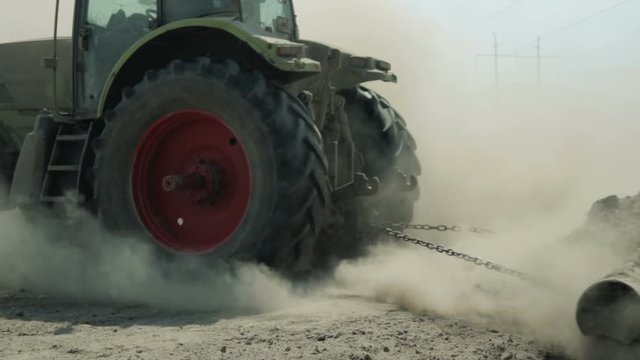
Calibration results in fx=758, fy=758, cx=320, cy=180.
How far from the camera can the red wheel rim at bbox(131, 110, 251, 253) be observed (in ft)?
16.7

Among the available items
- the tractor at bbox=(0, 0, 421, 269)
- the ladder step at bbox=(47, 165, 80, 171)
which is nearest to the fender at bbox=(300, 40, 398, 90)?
the tractor at bbox=(0, 0, 421, 269)

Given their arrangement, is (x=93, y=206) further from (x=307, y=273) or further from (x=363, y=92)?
(x=363, y=92)

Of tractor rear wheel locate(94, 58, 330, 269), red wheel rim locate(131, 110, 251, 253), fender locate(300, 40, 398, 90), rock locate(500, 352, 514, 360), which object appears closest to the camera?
rock locate(500, 352, 514, 360)

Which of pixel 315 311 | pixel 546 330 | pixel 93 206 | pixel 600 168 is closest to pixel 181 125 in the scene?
pixel 93 206

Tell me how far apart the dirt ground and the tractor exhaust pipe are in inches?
12.8

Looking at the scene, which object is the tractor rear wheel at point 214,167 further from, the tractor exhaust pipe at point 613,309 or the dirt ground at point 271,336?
the tractor exhaust pipe at point 613,309

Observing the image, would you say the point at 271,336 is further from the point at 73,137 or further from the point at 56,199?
the point at 73,137

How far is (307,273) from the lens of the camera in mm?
5145

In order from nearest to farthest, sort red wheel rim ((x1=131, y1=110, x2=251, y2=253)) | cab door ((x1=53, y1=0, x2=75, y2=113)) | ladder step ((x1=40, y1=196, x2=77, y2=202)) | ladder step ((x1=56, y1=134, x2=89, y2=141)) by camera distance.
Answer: red wheel rim ((x1=131, y1=110, x2=251, y2=253)) < ladder step ((x1=40, y1=196, x2=77, y2=202)) < ladder step ((x1=56, y1=134, x2=89, y2=141)) < cab door ((x1=53, y1=0, x2=75, y2=113))

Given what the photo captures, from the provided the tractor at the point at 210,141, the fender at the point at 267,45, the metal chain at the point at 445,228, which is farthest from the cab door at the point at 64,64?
the metal chain at the point at 445,228

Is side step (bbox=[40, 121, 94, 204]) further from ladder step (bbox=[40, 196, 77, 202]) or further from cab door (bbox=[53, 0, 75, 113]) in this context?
cab door (bbox=[53, 0, 75, 113])

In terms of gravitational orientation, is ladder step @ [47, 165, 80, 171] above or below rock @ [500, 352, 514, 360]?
above

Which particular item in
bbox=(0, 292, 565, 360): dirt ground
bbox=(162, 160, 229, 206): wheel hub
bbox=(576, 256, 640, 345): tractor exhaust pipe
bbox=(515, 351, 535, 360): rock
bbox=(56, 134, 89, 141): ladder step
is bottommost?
bbox=(515, 351, 535, 360): rock

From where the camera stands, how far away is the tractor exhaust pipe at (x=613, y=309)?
306cm
